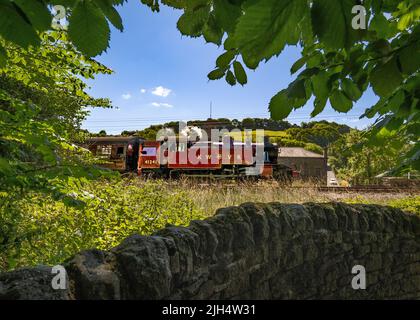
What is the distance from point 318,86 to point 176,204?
421 cm

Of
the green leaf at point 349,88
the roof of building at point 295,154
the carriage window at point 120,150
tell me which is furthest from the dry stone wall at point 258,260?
the roof of building at point 295,154

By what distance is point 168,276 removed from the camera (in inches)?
83.8

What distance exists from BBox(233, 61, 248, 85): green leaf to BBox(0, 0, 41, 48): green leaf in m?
1.00

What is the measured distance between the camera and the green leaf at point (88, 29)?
895mm

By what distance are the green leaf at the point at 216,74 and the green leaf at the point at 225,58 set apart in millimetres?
24

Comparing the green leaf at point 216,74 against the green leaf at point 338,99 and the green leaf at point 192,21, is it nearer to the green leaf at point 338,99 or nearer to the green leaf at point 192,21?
the green leaf at point 192,21

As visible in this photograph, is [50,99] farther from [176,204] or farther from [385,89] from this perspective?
[385,89]

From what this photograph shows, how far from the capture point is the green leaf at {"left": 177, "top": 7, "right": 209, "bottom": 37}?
1229mm

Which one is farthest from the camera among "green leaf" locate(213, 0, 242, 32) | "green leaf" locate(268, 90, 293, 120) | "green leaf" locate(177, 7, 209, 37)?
"green leaf" locate(268, 90, 293, 120)

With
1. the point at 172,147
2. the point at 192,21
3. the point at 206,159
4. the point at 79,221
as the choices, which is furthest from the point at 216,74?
the point at 172,147

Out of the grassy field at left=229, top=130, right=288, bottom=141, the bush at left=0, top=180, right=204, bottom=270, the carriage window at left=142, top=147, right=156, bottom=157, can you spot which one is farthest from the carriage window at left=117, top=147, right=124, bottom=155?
the bush at left=0, top=180, right=204, bottom=270

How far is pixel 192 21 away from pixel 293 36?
55 cm

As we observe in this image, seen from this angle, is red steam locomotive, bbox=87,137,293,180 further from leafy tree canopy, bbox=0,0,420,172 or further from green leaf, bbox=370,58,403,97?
green leaf, bbox=370,58,403,97
